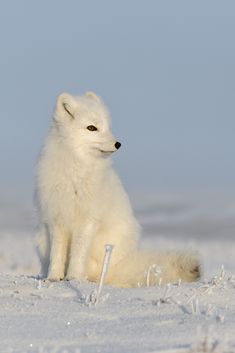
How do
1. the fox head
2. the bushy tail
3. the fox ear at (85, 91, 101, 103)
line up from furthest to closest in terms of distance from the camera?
the fox ear at (85, 91, 101, 103) < the fox head < the bushy tail

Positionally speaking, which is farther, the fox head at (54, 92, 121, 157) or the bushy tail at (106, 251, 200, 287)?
the fox head at (54, 92, 121, 157)

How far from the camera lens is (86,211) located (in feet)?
21.2

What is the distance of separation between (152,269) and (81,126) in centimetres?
140

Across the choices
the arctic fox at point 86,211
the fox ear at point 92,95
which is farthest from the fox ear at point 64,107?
the fox ear at point 92,95

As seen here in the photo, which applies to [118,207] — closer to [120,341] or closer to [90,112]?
[90,112]

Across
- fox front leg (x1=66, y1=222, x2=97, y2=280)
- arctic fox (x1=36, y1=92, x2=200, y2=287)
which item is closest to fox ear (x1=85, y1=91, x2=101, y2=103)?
arctic fox (x1=36, y1=92, x2=200, y2=287)

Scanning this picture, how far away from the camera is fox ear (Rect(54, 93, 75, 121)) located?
22.2 ft

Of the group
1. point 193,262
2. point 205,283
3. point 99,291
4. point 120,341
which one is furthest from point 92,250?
point 120,341

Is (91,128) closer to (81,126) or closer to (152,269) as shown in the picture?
(81,126)

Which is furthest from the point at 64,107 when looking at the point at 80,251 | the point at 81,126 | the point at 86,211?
the point at 80,251

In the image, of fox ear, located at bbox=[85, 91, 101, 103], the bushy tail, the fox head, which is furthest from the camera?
fox ear, located at bbox=[85, 91, 101, 103]

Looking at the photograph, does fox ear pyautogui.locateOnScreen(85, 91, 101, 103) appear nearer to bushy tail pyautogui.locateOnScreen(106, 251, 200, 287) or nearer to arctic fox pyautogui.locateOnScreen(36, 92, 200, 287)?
arctic fox pyautogui.locateOnScreen(36, 92, 200, 287)

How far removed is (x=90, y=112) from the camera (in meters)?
6.79

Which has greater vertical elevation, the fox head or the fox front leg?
the fox head
